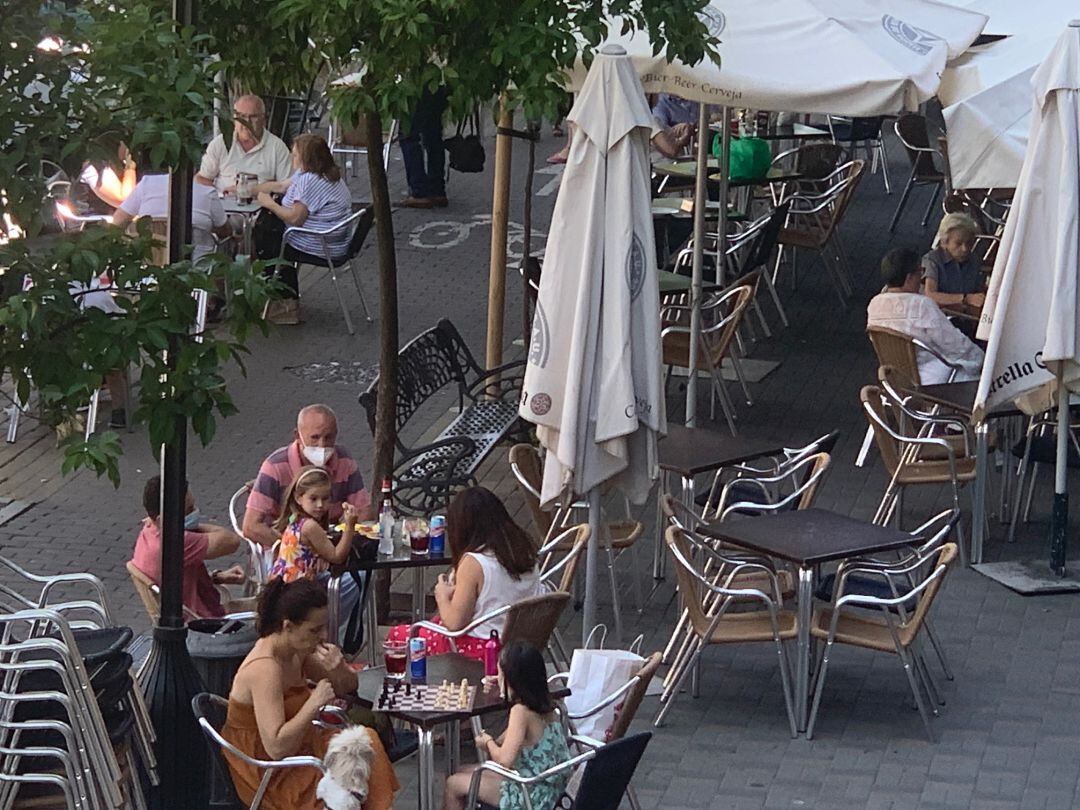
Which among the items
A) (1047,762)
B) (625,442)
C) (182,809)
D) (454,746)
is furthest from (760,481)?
(182,809)

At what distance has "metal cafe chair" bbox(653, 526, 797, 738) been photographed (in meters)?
8.23

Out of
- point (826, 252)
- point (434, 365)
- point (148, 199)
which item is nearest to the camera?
point (434, 365)

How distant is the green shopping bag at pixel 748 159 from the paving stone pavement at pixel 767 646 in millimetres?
1274

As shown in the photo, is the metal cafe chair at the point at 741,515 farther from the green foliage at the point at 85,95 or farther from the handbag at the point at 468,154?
the handbag at the point at 468,154

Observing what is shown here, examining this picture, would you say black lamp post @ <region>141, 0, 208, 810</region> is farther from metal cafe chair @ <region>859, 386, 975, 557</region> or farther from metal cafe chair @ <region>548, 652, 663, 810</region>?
metal cafe chair @ <region>859, 386, 975, 557</region>

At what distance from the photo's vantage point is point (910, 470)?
10570mm

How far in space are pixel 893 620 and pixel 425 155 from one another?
36.8 ft

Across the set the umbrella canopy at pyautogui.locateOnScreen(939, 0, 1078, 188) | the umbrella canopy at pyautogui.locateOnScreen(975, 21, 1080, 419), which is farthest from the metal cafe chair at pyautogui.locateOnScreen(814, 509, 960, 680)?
the umbrella canopy at pyautogui.locateOnScreen(939, 0, 1078, 188)

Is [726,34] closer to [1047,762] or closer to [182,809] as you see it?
[1047,762]

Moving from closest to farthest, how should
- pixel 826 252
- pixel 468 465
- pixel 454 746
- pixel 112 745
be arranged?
1. pixel 112 745
2. pixel 454 746
3. pixel 468 465
4. pixel 826 252

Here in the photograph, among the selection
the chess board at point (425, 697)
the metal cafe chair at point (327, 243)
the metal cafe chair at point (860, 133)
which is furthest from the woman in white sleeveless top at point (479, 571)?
the metal cafe chair at point (860, 133)

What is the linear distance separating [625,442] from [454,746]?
198cm

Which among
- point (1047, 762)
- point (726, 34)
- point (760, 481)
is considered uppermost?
point (726, 34)

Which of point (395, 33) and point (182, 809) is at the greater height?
point (395, 33)
